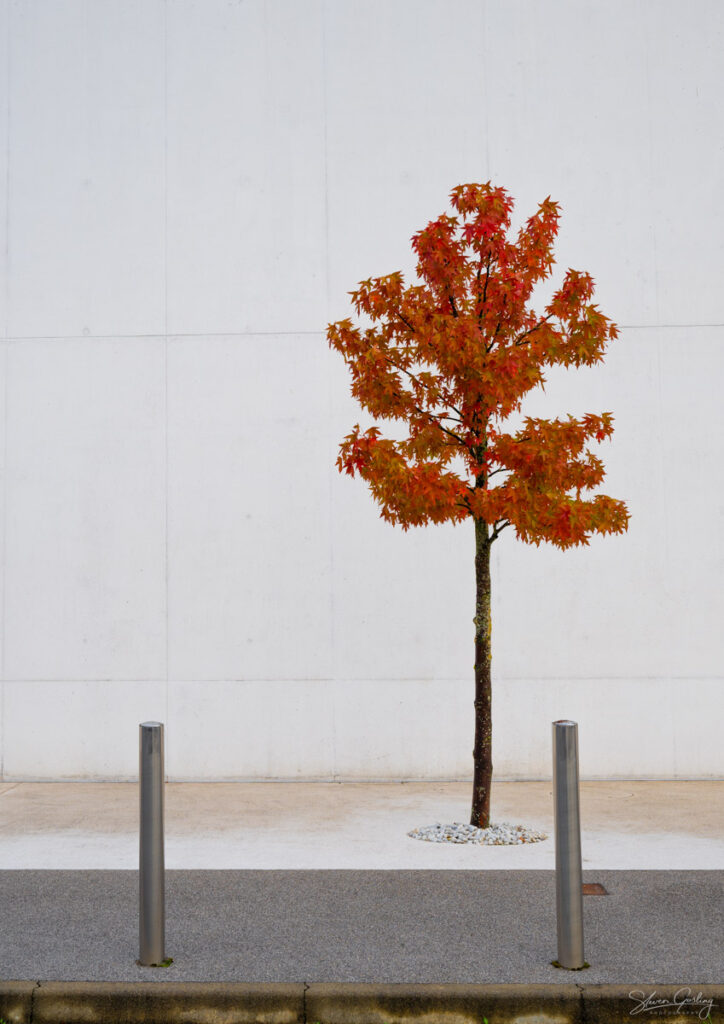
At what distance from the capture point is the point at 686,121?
9.11m

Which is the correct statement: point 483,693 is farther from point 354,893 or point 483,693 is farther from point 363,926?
point 363,926

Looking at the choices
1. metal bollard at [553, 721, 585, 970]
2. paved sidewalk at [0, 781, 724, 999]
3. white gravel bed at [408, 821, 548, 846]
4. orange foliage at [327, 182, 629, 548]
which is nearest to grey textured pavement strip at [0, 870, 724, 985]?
paved sidewalk at [0, 781, 724, 999]

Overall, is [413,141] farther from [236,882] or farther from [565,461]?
[236,882]

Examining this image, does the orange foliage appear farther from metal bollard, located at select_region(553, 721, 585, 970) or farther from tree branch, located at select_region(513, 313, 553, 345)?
metal bollard, located at select_region(553, 721, 585, 970)

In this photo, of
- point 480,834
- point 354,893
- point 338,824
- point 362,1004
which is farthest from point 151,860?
point 338,824

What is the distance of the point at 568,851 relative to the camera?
3877mm

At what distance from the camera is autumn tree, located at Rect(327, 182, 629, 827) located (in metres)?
6.14

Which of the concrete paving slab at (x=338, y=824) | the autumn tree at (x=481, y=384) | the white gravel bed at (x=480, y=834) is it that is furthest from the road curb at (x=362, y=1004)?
the autumn tree at (x=481, y=384)

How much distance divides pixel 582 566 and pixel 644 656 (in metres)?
0.97

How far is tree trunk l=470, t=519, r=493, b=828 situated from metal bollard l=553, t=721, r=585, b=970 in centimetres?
263

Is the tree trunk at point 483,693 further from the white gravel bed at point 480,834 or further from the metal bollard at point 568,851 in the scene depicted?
the metal bollard at point 568,851

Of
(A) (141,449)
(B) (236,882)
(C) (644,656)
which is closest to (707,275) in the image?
(C) (644,656)
